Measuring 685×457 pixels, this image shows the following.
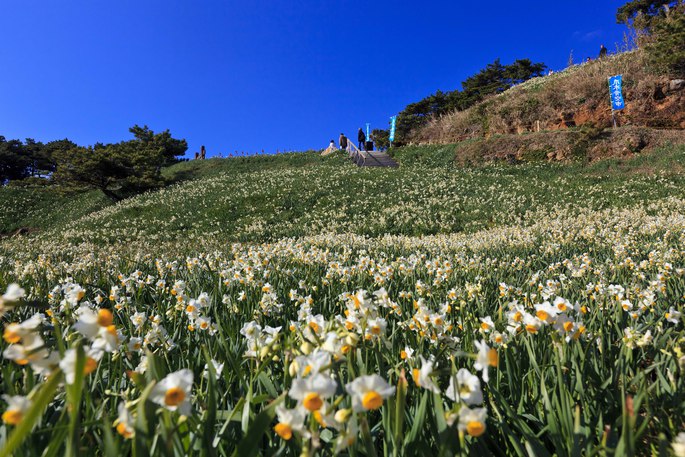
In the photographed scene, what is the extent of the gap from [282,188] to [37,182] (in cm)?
1830

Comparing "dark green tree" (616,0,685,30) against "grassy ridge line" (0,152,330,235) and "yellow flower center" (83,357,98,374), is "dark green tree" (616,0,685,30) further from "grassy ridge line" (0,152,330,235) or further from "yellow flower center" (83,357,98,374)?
"yellow flower center" (83,357,98,374)

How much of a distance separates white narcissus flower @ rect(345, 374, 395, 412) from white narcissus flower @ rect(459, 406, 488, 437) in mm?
228

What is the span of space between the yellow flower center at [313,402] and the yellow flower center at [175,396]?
0.27 meters

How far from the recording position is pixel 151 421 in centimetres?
91

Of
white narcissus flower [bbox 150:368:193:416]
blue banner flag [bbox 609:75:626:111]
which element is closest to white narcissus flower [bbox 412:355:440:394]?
white narcissus flower [bbox 150:368:193:416]

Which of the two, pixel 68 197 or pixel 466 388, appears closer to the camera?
pixel 466 388

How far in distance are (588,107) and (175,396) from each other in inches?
1413

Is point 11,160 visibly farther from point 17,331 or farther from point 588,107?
point 17,331

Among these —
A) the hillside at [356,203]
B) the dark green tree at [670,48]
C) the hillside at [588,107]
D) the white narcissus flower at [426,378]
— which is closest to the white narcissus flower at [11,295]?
the white narcissus flower at [426,378]

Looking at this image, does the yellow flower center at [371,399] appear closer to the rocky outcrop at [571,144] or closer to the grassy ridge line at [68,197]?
the grassy ridge line at [68,197]

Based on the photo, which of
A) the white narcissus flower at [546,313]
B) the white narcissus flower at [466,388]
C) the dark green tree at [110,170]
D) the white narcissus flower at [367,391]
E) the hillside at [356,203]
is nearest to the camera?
the white narcissus flower at [367,391]

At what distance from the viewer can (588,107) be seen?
1164 inches

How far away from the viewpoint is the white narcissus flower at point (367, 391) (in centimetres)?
79

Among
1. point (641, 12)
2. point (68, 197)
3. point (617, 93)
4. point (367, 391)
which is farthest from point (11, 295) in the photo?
point (641, 12)
